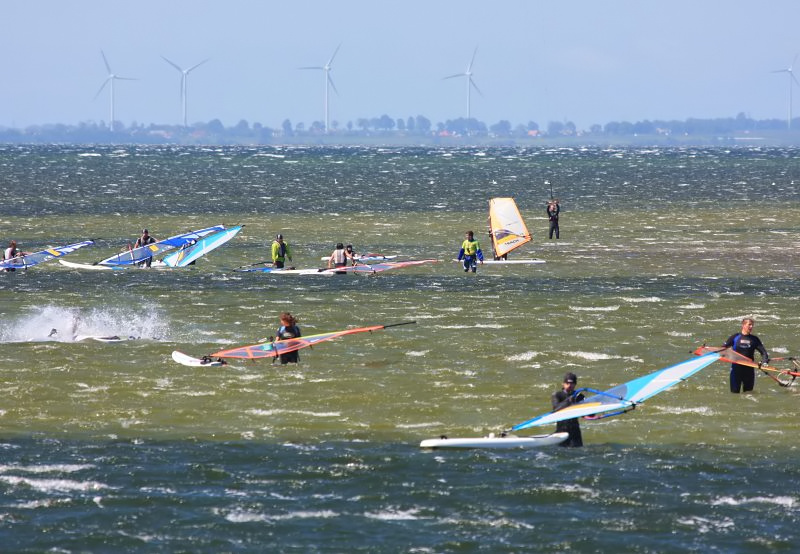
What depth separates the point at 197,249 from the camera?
59.3m

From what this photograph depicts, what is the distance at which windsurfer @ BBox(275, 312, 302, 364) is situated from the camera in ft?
115

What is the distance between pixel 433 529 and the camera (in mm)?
23078

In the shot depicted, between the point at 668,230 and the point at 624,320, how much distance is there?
131ft

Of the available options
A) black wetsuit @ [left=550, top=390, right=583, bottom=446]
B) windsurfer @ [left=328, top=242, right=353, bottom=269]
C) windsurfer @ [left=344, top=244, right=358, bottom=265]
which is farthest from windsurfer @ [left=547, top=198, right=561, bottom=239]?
black wetsuit @ [left=550, top=390, right=583, bottom=446]

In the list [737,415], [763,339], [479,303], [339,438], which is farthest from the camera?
[479,303]

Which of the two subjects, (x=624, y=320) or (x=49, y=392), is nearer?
(x=49, y=392)

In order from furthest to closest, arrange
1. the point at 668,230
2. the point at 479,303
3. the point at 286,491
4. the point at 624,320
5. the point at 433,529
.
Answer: the point at 668,230, the point at 479,303, the point at 624,320, the point at 286,491, the point at 433,529

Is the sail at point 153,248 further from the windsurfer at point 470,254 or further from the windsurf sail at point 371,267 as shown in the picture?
the windsurfer at point 470,254

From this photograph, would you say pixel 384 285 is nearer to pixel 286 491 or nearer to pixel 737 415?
pixel 737 415

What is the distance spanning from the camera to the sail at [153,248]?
2301 inches

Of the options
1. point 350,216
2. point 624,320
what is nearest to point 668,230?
point 350,216

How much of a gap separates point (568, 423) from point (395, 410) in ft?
16.8

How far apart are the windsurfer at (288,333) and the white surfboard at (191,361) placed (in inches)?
69.2

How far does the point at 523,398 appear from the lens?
32719 mm
